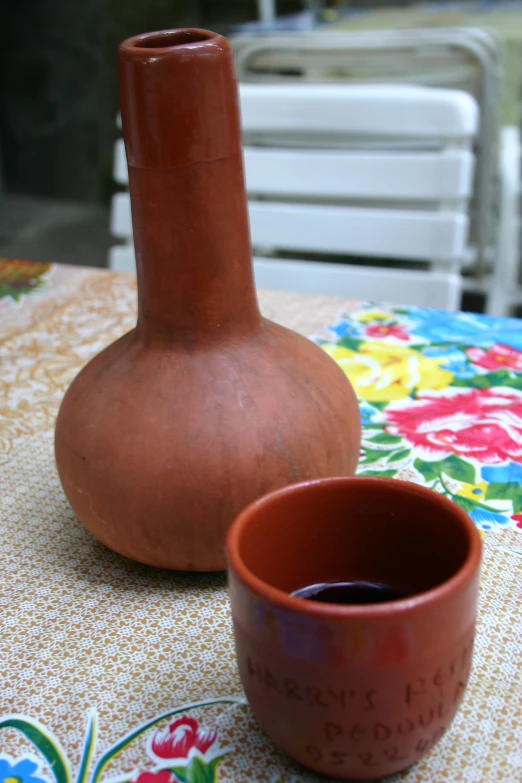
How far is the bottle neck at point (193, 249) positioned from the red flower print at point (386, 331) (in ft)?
1.02

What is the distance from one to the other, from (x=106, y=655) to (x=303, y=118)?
0.77 m

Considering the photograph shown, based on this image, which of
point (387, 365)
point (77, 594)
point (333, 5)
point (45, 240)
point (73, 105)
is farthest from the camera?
point (333, 5)

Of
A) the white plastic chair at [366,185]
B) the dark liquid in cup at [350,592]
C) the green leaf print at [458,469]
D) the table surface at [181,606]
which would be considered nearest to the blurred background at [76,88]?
the white plastic chair at [366,185]

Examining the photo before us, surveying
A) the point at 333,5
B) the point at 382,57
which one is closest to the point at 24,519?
the point at 382,57

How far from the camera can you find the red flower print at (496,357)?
0.62 meters

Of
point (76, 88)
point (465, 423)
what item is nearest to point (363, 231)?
point (465, 423)

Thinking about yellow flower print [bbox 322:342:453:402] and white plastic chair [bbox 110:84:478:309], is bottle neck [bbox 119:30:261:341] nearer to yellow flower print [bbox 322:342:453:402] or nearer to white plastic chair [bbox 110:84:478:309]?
yellow flower print [bbox 322:342:453:402]

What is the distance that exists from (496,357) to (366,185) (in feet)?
1.24

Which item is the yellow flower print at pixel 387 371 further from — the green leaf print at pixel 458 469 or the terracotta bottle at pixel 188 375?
the terracotta bottle at pixel 188 375

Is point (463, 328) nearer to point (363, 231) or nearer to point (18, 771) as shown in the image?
point (363, 231)

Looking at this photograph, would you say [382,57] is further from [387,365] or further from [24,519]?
[24,519]

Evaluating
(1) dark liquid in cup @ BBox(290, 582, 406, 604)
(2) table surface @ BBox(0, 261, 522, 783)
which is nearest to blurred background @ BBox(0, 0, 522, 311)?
(2) table surface @ BBox(0, 261, 522, 783)

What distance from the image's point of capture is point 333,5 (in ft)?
10.9

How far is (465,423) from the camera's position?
1.76ft
